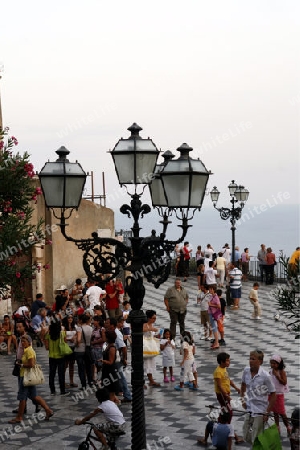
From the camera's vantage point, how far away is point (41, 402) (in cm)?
1188

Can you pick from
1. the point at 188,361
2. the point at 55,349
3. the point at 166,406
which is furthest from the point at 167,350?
the point at 55,349

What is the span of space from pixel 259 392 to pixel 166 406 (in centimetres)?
358

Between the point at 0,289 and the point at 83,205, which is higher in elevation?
the point at 83,205

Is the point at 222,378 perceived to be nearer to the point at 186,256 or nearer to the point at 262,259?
the point at 186,256

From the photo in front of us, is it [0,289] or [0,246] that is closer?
[0,246]

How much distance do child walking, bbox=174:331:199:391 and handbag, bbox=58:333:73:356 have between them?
1947 mm

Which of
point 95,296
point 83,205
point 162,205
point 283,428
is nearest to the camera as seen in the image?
point 162,205

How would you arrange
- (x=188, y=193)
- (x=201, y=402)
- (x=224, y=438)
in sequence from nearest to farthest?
(x=188, y=193), (x=224, y=438), (x=201, y=402)

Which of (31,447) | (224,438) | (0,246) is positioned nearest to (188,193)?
(224,438)

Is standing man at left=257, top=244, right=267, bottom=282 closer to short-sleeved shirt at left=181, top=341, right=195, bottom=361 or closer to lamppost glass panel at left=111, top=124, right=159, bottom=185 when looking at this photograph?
short-sleeved shirt at left=181, top=341, right=195, bottom=361

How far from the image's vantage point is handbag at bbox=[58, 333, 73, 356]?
13.5 meters

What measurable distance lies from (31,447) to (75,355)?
10.9 feet

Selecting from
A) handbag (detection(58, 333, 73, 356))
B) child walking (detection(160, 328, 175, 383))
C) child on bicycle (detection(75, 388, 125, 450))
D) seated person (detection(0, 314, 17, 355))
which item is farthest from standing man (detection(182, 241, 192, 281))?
child on bicycle (detection(75, 388, 125, 450))

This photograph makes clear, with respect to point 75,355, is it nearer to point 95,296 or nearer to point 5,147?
point 5,147
